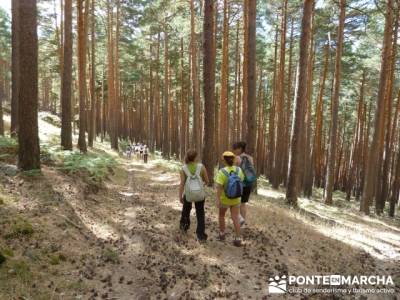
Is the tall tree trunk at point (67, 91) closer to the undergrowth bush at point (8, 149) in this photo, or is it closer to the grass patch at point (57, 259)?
the undergrowth bush at point (8, 149)

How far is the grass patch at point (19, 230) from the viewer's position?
525cm

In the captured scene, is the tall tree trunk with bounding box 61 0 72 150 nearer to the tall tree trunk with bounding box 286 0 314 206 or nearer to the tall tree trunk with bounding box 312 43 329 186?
the tall tree trunk with bounding box 286 0 314 206

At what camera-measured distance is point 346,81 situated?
80.1ft

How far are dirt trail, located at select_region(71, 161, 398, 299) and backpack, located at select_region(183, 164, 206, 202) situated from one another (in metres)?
1.01

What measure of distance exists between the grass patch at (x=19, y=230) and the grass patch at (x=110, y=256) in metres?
1.34

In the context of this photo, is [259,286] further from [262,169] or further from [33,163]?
[262,169]

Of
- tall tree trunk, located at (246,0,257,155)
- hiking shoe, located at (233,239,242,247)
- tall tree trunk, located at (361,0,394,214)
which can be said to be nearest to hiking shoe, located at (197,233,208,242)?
hiking shoe, located at (233,239,242,247)

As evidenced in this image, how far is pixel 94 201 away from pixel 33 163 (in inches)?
73.2

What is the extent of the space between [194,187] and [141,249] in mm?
1595

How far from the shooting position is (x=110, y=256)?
18.3 feet

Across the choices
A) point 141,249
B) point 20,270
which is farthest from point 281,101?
point 20,270

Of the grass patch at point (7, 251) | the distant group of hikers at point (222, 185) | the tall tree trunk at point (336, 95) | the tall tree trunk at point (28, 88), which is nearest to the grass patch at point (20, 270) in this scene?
the grass patch at point (7, 251)

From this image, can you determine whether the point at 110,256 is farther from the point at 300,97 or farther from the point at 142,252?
the point at 300,97

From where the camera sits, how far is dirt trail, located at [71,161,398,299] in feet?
16.2
